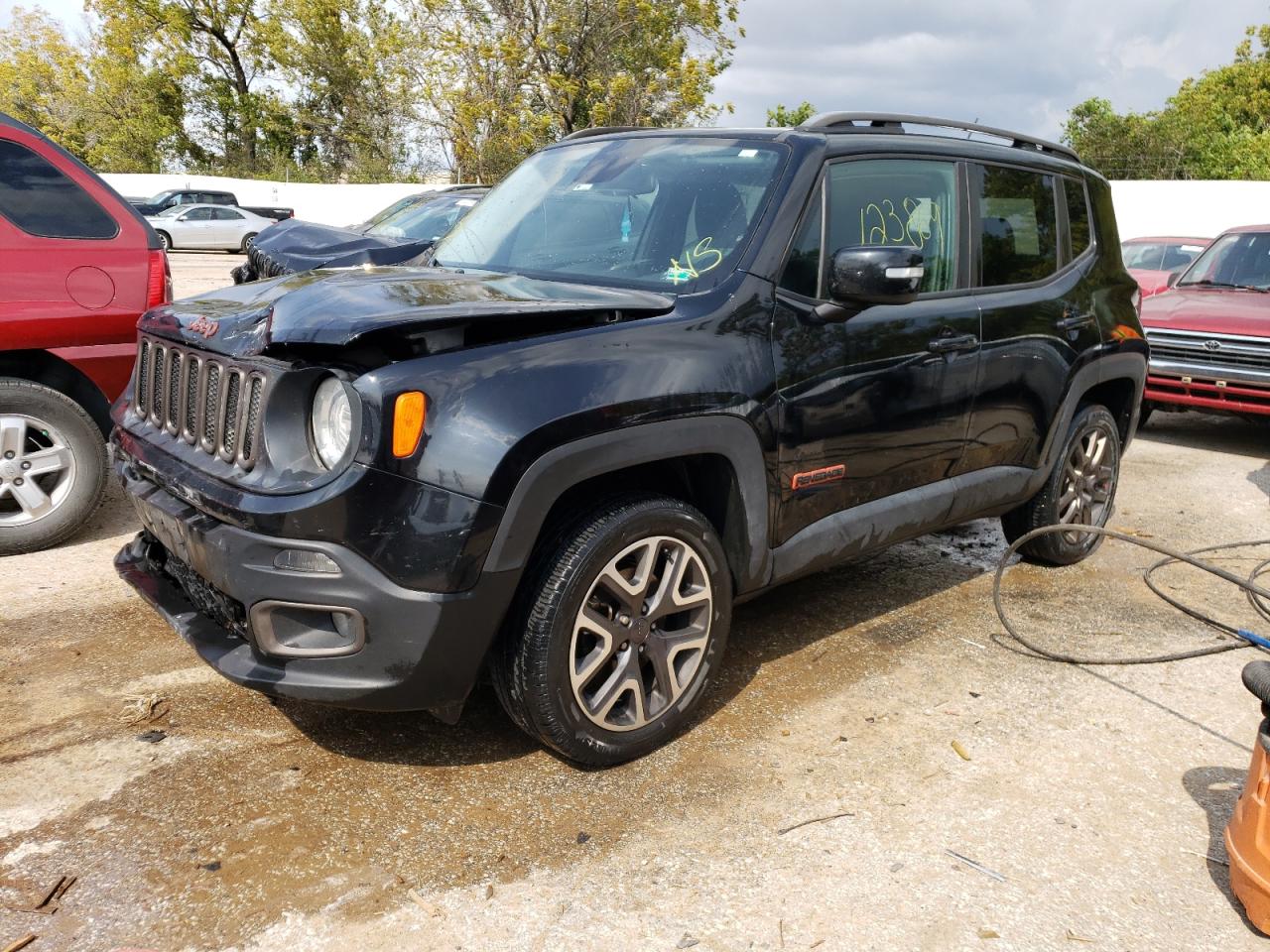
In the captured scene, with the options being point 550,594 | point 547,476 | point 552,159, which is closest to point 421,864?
point 550,594

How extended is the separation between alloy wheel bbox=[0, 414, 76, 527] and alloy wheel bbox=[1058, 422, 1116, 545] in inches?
178

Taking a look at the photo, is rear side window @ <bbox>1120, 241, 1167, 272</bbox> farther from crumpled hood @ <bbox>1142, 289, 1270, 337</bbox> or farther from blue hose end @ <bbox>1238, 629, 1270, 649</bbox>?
blue hose end @ <bbox>1238, 629, 1270, 649</bbox>

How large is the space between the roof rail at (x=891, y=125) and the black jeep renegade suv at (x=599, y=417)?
0.02m

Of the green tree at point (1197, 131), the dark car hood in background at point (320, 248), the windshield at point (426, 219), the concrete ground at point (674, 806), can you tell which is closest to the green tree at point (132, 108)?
the green tree at point (1197, 131)

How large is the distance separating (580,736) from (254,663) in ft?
2.94

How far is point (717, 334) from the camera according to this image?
10.5 feet

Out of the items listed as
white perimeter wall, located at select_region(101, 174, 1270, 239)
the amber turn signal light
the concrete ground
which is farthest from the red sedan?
the amber turn signal light

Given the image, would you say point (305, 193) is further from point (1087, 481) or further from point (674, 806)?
point (674, 806)

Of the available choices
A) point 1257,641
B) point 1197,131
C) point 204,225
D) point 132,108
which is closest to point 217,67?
point 132,108

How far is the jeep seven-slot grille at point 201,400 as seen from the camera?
2.81 metres

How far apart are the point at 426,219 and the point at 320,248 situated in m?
3.60

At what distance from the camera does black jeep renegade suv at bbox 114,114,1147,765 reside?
2.65 metres

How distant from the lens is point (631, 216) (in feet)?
12.2

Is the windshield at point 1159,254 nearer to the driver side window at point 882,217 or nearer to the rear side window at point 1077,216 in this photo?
the rear side window at point 1077,216
